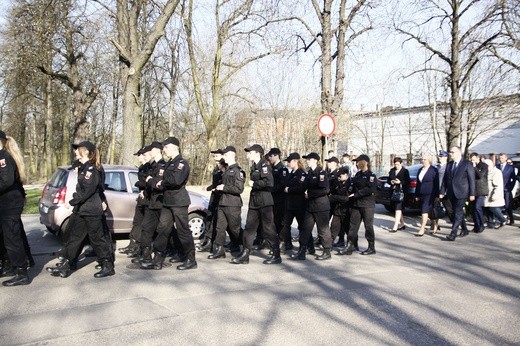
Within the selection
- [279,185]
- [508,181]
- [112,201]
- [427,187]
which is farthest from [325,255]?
[508,181]

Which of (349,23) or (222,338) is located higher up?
(349,23)

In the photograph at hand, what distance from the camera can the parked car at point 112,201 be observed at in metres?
8.45

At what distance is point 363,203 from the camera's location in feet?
27.8

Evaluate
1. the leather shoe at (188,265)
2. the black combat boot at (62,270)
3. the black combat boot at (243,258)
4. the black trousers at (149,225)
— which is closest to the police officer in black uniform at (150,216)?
the black trousers at (149,225)

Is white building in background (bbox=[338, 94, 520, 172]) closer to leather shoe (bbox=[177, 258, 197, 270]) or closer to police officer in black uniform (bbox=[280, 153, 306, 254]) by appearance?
police officer in black uniform (bbox=[280, 153, 306, 254])

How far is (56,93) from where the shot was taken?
31.3m

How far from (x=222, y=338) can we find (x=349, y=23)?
13.0m

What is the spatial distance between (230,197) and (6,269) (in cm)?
334

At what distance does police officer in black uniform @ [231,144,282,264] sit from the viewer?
7.64 meters

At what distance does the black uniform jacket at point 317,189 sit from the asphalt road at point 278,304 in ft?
2.97

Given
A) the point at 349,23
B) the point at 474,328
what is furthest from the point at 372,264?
the point at 349,23

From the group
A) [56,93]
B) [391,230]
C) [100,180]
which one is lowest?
[391,230]

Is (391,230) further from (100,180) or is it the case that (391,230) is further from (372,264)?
(100,180)

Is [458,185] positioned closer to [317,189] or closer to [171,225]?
[317,189]
